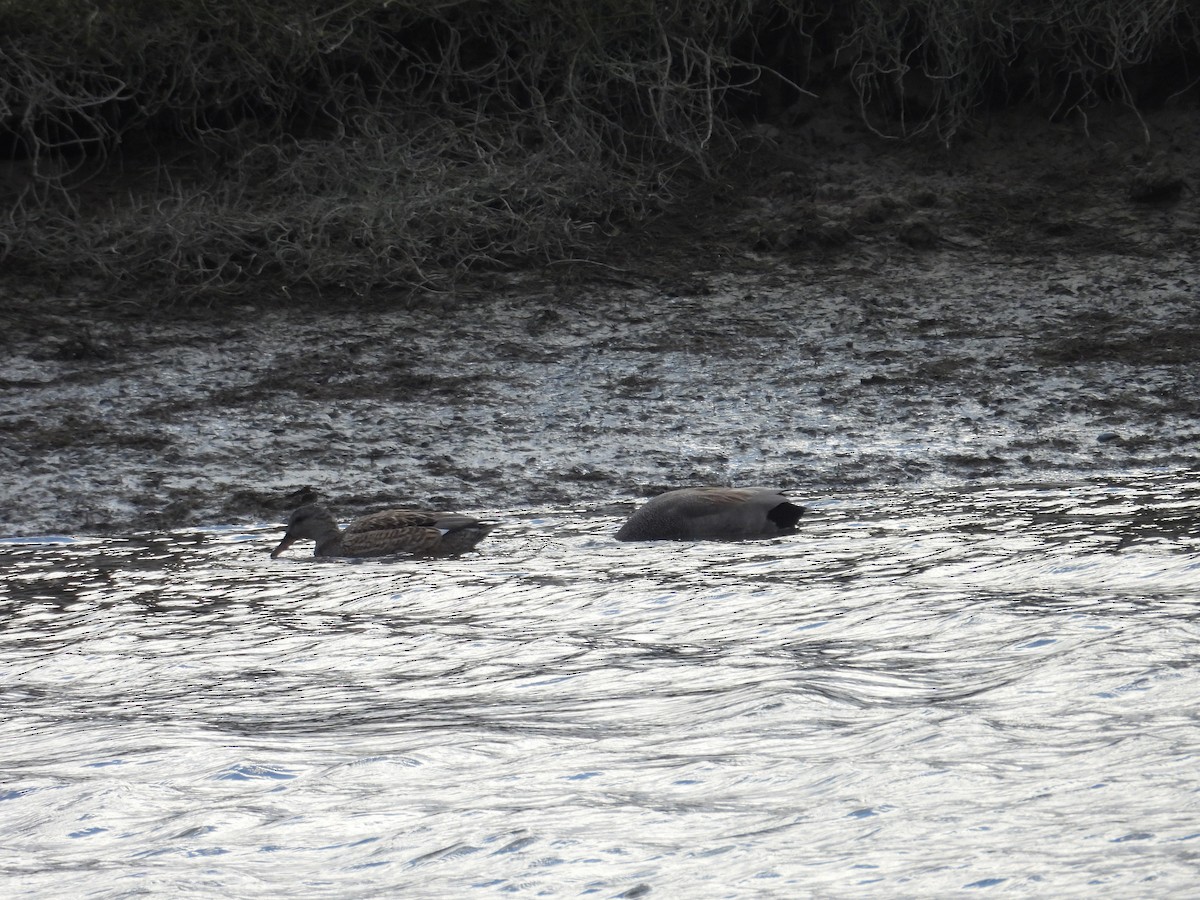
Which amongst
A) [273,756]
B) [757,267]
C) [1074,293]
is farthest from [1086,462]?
[273,756]

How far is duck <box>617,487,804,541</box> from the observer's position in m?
7.70

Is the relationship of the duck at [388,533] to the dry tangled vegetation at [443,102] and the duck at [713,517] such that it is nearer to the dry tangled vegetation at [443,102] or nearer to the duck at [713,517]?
the duck at [713,517]

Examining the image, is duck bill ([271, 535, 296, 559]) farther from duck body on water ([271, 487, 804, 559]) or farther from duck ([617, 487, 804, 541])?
duck ([617, 487, 804, 541])

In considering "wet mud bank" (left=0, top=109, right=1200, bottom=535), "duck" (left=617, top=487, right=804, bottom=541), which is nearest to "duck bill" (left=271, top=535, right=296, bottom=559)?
"wet mud bank" (left=0, top=109, right=1200, bottom=535)

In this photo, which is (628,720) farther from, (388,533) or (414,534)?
(388,533)

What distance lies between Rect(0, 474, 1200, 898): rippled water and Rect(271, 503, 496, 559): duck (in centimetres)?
20

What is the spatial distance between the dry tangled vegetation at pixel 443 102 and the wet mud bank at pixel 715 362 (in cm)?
38

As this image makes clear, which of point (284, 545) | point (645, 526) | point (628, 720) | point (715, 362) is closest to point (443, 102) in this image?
point (715, 362)

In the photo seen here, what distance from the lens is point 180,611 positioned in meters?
6.62

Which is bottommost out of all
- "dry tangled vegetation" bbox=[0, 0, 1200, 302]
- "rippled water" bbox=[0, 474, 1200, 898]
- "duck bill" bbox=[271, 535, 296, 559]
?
"duck bill" bbox=[271, 535, 296, 559]

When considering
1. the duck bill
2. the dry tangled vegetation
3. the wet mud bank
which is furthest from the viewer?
the dry tangled vegetation

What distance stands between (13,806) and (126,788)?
0.91 feet

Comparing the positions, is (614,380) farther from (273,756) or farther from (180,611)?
(273,756)

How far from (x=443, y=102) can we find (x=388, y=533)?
5.57m
